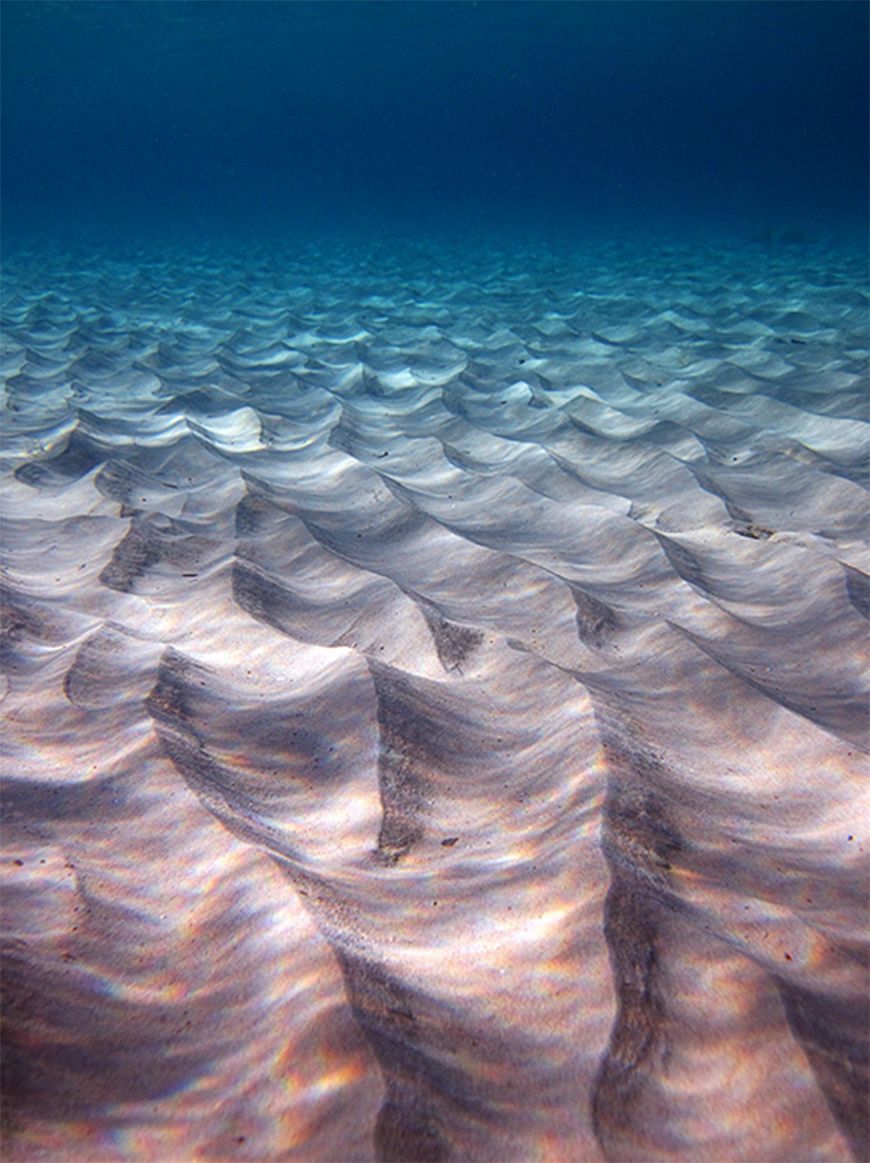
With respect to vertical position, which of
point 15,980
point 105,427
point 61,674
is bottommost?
point 105,427

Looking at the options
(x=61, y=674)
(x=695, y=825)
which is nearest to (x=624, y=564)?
(x=695, y=825)

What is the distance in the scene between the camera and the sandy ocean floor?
1.39 metres

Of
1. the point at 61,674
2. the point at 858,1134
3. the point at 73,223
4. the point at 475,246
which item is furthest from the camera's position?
the point at 73,223

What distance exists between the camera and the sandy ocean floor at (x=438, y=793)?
4.55 feet

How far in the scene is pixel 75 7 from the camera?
42125 millimetres

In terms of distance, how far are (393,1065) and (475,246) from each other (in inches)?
947

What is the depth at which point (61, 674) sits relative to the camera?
278 cm

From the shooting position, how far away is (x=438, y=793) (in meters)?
2.28

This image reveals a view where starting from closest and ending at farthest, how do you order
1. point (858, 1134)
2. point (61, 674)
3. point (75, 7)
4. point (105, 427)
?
point (858, 1134) → point (61, 674) → point (105, 427) → point (75, 7)

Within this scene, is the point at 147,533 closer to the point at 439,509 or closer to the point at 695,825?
the point at 439,509

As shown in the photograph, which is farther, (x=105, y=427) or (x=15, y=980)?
(x=105, y=427)

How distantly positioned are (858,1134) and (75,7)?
5402 cm

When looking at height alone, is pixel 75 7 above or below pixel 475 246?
above

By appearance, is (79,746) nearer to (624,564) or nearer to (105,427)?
(624,564)
